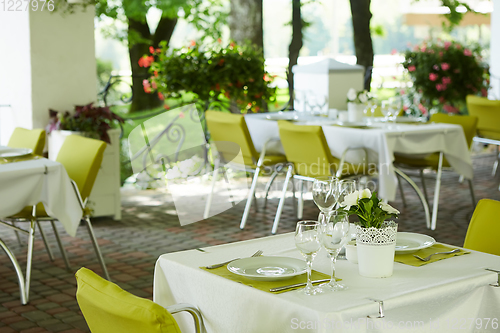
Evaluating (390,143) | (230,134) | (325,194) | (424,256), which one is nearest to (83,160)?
(230,134)

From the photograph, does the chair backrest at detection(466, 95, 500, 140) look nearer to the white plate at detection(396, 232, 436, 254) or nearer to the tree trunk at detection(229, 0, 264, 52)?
the tree trunk at detection(229, 0, 264, 52)

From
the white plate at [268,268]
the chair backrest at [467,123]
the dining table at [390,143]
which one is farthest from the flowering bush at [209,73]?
the white plate at [268,268]

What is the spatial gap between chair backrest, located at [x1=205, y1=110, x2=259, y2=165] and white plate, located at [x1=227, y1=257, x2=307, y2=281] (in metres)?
3.10

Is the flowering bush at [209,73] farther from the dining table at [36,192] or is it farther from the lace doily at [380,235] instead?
the lace doily at [380,235]

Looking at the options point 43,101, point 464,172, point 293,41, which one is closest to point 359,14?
point 293,41

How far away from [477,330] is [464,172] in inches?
139

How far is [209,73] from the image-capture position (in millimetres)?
6578

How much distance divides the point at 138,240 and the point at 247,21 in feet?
15.1

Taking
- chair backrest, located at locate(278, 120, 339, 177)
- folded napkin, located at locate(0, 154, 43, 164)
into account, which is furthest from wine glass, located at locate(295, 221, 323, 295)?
chair backrest, located at locate(278, 120, 339, 177)

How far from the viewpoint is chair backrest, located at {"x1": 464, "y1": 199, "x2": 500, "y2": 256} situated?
7.54ft

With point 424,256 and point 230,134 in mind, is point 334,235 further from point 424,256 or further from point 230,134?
point 230,134

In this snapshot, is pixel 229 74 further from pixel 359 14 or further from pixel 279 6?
pixel 279 6

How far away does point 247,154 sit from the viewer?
5.26 meters
